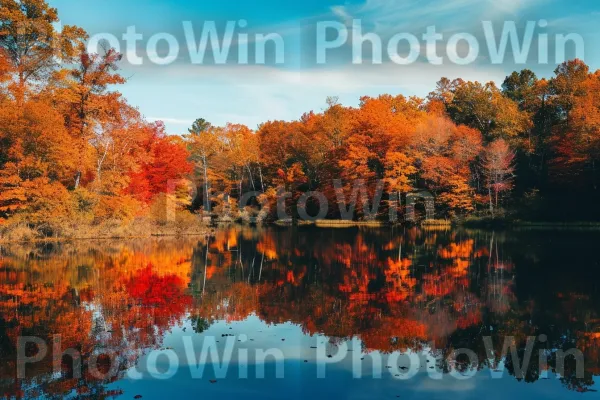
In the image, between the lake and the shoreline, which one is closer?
the lake

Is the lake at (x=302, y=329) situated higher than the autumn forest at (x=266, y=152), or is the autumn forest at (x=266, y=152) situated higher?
the autumn forest at (x=266, y=152)

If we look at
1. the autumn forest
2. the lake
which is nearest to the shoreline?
the autumn forest

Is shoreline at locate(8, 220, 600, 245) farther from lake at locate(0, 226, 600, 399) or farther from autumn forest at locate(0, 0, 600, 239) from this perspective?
lake at locate(0, 226, 600, 399)

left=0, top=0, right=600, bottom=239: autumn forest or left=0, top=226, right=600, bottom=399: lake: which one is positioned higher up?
left=0, top=0, right=600, bottom=239: autumn forest

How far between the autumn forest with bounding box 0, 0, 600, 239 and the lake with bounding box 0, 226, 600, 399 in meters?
11.3

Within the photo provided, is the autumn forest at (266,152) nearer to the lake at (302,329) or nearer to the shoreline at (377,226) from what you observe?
the shoreline at (377,226)

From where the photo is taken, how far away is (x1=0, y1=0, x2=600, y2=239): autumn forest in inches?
1151

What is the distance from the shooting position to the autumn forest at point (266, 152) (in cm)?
2923

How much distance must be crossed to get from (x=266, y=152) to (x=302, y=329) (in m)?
47.9

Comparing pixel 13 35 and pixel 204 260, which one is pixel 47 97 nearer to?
pixel 13 35

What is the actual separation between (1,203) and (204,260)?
1467 cm

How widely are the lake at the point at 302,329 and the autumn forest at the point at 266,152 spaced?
11.3m

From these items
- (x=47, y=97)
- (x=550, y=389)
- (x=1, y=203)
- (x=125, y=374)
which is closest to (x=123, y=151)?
(x=47, y=97)

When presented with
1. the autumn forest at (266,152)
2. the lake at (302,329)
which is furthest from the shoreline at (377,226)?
the lake at (302,329)
